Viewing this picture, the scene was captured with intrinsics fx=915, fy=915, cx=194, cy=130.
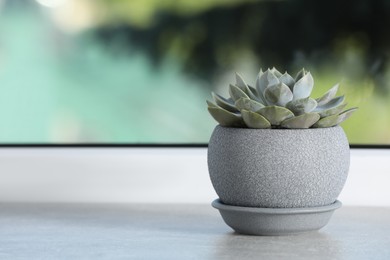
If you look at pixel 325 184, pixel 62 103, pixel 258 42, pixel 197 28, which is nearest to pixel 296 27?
pixel 258 42

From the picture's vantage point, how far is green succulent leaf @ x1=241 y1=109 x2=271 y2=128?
1.30 meters

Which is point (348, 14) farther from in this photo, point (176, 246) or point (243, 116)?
point (176, 246)

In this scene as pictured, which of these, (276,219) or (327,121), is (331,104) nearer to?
(327,121)

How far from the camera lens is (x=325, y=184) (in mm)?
1328

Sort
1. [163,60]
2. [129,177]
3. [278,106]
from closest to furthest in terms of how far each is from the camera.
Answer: [278,106] < [129,177] < [163,60]

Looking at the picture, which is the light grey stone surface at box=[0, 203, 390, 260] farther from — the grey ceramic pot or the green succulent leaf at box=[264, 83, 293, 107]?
the green succulent leaf at box=[264, 83, 293, 107]

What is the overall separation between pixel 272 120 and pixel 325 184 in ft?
0.40

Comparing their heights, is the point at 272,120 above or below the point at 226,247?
above

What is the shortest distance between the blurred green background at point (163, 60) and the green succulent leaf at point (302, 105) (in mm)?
566

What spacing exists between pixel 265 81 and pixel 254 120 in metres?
0.07

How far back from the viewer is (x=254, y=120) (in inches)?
A: 51.6

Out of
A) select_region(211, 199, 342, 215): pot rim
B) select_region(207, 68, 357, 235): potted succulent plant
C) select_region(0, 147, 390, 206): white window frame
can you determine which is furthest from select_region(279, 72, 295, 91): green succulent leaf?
select_region(0, 147, 390, 206): white window frame

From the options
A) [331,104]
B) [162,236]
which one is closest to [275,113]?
[331,104]

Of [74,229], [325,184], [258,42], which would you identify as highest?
[258,42]
